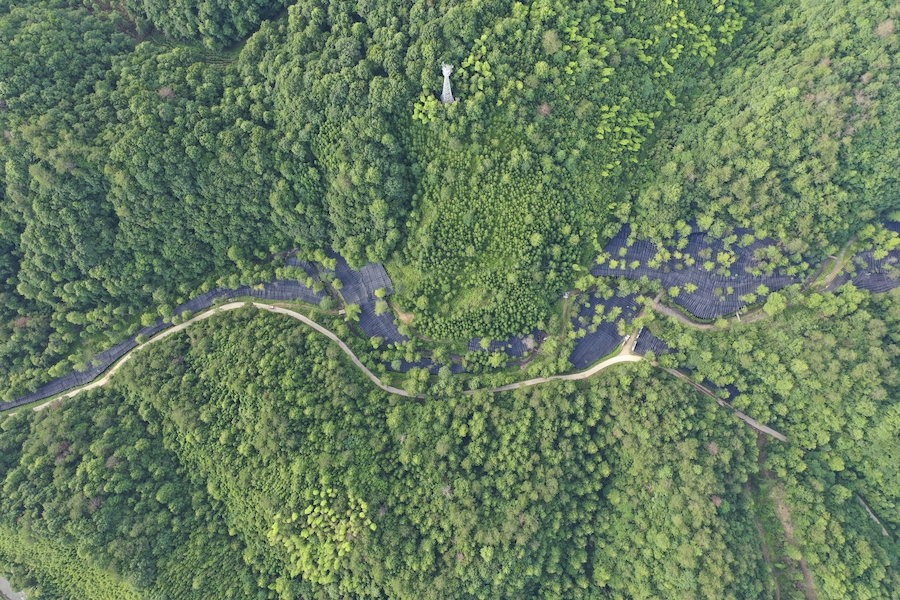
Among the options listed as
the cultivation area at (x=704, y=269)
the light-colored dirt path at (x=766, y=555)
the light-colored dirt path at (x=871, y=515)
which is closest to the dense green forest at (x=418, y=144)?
the cultivation area at (x=704, y=269)

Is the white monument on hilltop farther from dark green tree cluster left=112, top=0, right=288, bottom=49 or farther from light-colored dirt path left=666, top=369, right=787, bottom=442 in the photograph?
light-colored dirt path left=666, top=369, right=787, bottom=442

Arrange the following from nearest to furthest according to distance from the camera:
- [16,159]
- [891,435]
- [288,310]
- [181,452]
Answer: [891,435], [16,159], [181,452], [288,310]

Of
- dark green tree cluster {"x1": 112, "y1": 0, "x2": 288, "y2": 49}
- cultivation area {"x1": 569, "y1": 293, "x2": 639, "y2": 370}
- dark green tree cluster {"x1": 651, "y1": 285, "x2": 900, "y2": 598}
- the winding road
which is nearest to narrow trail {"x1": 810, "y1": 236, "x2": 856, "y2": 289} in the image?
dark green tree cluster {"x1": 651, "y1": 285, "x2": 900, "y2": 598}

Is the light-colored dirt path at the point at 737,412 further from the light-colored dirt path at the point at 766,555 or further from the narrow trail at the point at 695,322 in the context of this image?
the light-colored dirt path at the point at 766,555

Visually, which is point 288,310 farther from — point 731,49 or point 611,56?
point 731,49

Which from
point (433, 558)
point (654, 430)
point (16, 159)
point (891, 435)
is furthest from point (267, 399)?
point (891, 435)

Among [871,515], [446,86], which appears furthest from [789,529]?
[446,86]

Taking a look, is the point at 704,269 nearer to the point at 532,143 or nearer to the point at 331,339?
the point at 532,143
